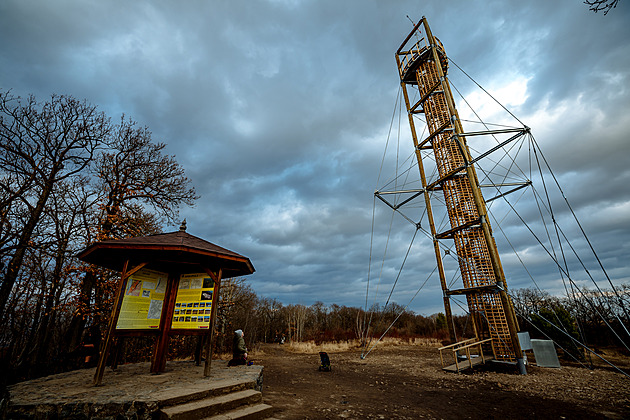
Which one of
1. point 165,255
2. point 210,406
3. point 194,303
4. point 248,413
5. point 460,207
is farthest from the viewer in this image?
point 460,207

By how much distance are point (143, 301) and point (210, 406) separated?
3.47 metres

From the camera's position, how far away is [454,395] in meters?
6.96

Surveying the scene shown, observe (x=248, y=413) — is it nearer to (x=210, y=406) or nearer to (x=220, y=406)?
(x=220, y=406)

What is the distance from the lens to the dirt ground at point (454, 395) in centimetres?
543

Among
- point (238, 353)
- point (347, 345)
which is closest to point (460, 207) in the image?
point (238, 353)

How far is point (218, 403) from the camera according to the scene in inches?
180

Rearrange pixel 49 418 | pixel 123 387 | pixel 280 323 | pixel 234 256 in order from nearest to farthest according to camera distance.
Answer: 1. pixel 49 418
2. pixel 123 387
3. pixel 234 256
4. pixel 280 323

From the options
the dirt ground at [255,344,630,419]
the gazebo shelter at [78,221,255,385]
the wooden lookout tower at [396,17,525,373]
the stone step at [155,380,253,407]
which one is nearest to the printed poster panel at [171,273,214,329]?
the gazebo shelter at [78,221,255,385]

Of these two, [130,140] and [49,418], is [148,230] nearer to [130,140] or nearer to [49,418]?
[130,140]

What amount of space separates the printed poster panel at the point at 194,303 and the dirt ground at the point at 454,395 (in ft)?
8.49

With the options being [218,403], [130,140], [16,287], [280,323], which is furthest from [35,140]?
[280,323]

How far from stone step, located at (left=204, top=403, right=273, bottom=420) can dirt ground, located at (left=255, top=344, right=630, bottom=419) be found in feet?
1.09

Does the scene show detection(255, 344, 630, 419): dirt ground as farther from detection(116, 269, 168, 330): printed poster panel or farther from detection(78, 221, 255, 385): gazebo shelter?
detection(116, 269, 168, 330): printed poster panel

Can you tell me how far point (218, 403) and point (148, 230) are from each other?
10.4 meters
